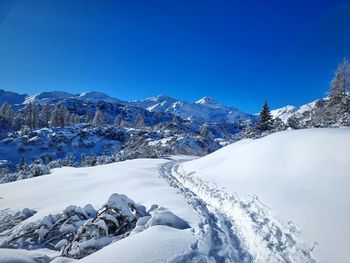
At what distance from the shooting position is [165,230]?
6.82m

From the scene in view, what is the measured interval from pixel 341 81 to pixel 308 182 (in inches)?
1440

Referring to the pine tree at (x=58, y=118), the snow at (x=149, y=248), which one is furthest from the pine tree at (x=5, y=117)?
the snow at (x=149, y=248)

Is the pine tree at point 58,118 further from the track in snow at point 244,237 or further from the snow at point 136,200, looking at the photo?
the track in snow at point 244,237

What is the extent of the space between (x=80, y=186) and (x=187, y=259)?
13.5 metres

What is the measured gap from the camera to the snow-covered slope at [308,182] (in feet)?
20.9

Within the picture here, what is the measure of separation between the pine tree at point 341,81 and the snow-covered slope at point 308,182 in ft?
78.7

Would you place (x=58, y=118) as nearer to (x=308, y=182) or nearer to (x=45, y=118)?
(x=45, y=118)

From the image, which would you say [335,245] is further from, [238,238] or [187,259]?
[187,259]

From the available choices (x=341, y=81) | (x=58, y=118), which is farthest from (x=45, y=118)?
(x=341, y=81)

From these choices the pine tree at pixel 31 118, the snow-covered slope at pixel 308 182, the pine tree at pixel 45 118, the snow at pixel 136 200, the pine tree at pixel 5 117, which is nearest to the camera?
the snow at pixel 136 200

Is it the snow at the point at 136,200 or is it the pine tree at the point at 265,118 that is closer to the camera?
the snow at the point at 136,200

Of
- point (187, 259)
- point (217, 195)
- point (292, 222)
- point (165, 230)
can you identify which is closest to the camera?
point (187, 259)

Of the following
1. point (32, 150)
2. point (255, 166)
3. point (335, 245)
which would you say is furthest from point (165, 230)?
point (32, 150)

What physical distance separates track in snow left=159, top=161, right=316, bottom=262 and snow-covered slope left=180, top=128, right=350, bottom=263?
40 centimetres
